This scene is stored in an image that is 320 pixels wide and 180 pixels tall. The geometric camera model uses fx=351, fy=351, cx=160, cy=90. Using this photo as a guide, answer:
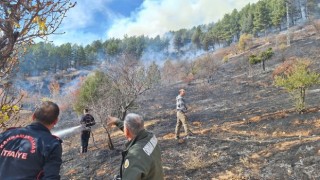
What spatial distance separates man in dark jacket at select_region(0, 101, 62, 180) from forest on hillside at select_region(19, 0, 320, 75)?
69.6 meters

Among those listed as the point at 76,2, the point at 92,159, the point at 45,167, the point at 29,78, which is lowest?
the point at 92,159

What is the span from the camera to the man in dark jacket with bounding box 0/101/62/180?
9.41ft

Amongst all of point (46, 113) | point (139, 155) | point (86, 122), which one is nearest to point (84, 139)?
point (86, 122)

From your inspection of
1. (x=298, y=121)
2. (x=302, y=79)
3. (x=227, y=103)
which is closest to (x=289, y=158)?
(x=298, y=121)

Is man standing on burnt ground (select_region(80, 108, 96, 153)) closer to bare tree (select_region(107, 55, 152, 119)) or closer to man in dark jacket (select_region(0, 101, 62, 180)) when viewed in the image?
bare tree (select_region(107, 55, 152, 119))

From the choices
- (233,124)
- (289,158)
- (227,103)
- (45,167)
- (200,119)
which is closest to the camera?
(45,167)

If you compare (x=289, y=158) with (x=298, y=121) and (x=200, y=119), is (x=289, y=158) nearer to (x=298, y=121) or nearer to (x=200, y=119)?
(x=298, y=121)

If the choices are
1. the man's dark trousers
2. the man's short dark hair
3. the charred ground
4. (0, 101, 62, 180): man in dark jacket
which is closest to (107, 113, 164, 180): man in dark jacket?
(0, 101, 62, 180): man in dark jacket

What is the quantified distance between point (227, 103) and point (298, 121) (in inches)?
413

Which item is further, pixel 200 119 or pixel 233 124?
pixel 200 119

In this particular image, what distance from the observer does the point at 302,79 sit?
13.7 metres

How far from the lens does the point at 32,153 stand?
288cm

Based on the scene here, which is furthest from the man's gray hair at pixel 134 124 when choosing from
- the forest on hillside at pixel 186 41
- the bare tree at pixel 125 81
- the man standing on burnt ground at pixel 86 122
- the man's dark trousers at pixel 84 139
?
the forest on hillside at pixel 186 41

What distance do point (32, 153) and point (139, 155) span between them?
0.89m
